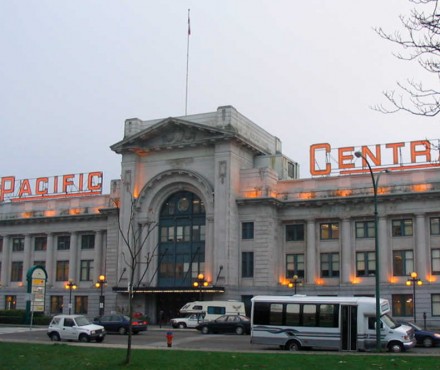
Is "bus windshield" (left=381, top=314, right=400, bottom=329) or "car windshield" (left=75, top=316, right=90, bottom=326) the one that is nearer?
"bus windshield" (left=381, top=314, right=400, bottom=329)

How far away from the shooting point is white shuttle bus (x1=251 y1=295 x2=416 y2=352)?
118 ft

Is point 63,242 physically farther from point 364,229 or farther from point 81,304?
point 364,229

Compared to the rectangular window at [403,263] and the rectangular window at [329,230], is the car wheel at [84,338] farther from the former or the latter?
the rectangular window at [403,263]

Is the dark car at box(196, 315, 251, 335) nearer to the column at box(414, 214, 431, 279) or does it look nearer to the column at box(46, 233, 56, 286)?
the column at box(414, 214, 431, 279)

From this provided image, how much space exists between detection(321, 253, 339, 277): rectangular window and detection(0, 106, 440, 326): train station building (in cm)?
11

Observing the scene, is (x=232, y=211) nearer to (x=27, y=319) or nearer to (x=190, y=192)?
(x=190, y=192)

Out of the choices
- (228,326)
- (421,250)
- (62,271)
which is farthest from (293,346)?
(62,271)

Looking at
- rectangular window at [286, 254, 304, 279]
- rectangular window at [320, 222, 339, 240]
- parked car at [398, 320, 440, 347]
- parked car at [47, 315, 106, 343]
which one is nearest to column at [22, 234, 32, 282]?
rectangular window at [286, 254, 304, 279]

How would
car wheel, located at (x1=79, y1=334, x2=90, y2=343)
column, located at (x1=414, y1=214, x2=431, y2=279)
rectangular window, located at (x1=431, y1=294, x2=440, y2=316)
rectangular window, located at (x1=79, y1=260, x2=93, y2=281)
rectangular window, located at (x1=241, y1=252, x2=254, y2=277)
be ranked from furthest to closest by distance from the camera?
rectangular window, located at (x1=79, y1=260, x2=93, y2=281) < rectangular window, located at (x1=241, y1=252, x2=254, y2=277) < column, located at (x1=414, y1=214, x2=431, y2=279) < rectangular window, located at (x1=431, y1=294, x2=440, y2=316) < car wheel, located at (x1=79, y1=334, x2=90, y2=343)

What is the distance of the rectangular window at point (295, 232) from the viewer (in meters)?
71.3

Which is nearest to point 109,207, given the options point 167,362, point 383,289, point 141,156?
point 141,156

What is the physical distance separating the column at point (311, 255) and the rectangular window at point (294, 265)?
1081 millimetres

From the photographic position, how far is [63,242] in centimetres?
8350

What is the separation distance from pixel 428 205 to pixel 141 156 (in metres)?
31.9
